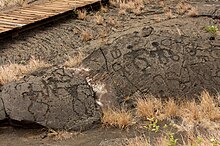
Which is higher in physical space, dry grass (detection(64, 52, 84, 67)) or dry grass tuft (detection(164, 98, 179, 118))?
dry grass (detection(64, 52, 84, 67))

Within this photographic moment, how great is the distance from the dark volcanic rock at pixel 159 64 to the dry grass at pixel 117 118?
36.7 inches

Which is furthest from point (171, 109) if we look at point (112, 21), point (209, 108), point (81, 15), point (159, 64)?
point (81, 15)

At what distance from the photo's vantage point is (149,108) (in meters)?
7.38

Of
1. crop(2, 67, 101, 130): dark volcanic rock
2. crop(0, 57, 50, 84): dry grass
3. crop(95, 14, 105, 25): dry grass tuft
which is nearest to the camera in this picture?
crop(2, 67, 101, 130): dark volcanic rock

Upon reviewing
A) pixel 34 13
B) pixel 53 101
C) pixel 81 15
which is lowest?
pixel 53 101

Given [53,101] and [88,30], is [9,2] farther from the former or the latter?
[53,101]

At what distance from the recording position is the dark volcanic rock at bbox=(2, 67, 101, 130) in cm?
711

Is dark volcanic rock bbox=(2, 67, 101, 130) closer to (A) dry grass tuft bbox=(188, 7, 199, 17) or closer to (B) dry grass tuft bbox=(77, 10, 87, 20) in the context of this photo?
(A) dry grass tuft bbox=(188, 7, 199, 17)

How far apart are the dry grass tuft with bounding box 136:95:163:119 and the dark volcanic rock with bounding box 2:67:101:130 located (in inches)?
31.3

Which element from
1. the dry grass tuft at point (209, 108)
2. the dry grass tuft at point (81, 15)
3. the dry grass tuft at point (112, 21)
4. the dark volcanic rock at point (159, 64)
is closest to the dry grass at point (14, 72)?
the dark volcanic rock at point (159, 64)

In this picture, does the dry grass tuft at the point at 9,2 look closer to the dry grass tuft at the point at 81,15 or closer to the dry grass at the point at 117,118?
the dry grass tuft at the point at 81,15

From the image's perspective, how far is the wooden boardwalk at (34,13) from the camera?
38.9 feet

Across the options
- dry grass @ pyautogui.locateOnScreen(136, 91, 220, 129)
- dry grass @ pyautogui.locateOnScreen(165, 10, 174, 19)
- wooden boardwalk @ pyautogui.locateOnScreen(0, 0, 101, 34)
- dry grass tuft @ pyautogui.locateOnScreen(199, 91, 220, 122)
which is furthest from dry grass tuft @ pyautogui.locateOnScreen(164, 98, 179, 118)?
wooden boardwalk @ pyautogui.locateOnScreen(0, 0, 101, 34)

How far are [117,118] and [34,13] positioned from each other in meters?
7.21
